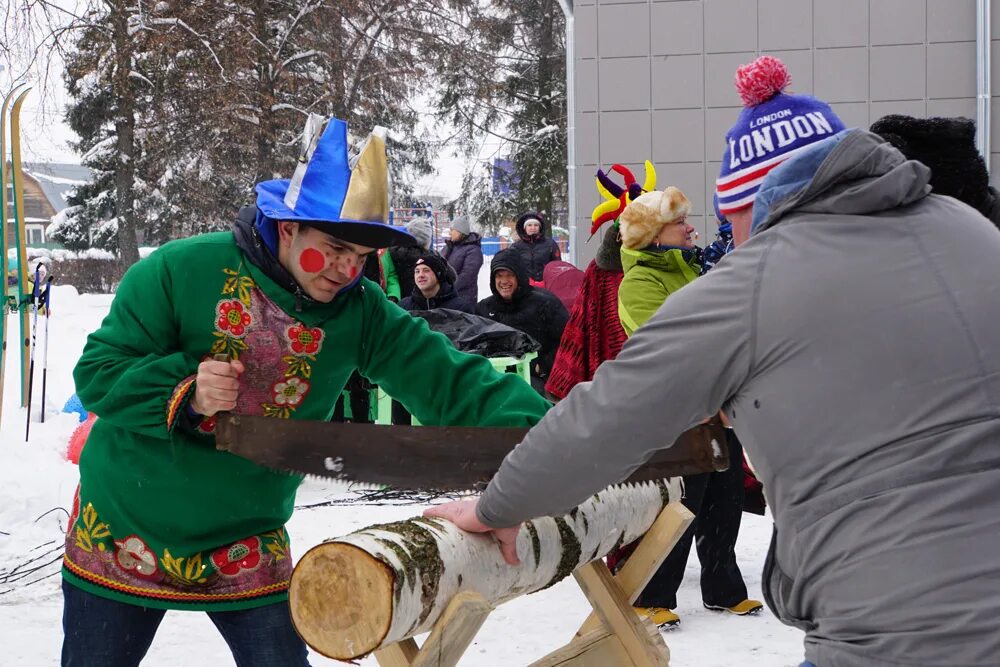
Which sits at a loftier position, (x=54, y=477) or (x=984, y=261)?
(x=984, y=261)

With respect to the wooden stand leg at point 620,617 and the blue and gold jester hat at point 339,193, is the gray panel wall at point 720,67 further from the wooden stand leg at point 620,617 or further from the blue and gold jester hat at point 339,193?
the blue and gold jester hat at point 339,193

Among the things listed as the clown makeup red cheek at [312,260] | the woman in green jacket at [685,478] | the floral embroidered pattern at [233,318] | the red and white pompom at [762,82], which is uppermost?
the red and white pompom at [762,82]

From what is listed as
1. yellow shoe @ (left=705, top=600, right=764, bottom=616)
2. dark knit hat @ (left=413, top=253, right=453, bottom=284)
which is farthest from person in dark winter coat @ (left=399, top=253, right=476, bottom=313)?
yellow shoe @ (left=705, top=600, right=764, bottom=616)

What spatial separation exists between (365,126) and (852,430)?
22286mm

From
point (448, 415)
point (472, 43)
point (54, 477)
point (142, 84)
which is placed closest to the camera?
point (448, 415)

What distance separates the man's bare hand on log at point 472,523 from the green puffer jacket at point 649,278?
227cm

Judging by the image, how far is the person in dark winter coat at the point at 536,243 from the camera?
11.1 m

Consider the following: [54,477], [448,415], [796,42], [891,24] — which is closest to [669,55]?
[796,42]

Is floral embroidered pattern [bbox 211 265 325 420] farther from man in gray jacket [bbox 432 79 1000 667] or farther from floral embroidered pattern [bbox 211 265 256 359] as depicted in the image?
man in gray jacket [bbox 432 79 1000 667]

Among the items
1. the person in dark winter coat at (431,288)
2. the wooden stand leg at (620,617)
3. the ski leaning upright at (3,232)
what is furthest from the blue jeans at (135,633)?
the ski leaning upright at (3,232)

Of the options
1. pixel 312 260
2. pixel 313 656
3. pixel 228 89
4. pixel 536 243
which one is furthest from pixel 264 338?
pixel 228 89

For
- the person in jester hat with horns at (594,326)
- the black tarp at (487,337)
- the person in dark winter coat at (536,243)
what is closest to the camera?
the person in jester hat with horns at (594,326)

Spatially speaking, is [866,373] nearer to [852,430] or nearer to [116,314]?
[852,430]

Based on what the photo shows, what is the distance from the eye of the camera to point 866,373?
1670 millimetres
